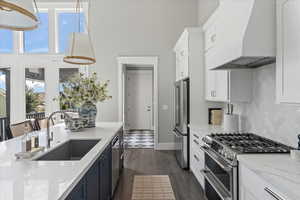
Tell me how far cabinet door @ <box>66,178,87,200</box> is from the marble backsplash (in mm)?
1857

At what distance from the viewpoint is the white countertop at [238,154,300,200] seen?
1099 millimetres

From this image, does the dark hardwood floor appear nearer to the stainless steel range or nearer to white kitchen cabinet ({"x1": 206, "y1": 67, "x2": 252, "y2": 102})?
the stainless steel range

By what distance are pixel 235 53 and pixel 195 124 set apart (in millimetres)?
2034

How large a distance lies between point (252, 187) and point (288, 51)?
102cm

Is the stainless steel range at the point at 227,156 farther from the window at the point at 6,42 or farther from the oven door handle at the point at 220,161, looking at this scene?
the window at the point at 6,42

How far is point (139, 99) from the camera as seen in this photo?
830cm

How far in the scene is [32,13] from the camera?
57.2 inches

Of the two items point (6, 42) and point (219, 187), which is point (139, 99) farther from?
point (219, 187)

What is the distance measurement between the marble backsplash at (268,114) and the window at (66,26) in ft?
15.6

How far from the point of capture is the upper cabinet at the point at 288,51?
1391 millimetres

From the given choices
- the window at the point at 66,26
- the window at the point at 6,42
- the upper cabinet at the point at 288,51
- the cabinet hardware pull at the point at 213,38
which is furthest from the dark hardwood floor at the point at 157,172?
the window at the point at 6,42

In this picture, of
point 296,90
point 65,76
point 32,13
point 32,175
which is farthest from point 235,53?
point 65,76

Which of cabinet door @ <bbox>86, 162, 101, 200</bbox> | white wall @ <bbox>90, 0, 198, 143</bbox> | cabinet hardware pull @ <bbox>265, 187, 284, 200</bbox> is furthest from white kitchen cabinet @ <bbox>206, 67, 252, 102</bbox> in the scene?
white wall @ <bbox>90, 0, 198, 143</bbox>

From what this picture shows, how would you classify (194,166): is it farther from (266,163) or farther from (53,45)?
(53,45)
